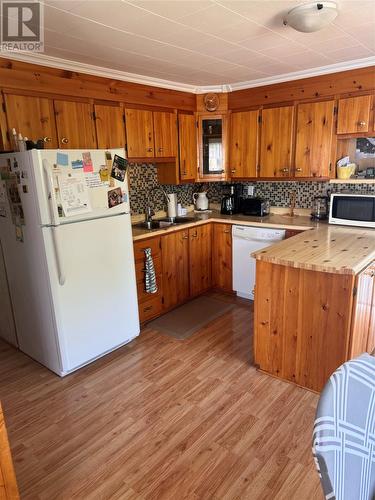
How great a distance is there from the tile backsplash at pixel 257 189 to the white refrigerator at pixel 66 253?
960mm

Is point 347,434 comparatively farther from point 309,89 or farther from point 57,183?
point 309,89

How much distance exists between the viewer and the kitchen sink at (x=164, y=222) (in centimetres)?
360

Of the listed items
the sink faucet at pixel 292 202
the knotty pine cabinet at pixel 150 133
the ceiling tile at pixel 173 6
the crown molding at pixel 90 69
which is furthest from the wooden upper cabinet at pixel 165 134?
the ceiling tile at pixel 173 6

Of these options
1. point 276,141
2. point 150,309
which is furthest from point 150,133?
point 150,309

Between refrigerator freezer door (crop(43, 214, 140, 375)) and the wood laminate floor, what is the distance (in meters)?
0.20

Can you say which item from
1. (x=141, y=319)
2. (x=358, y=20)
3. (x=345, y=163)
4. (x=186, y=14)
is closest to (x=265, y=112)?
(x=345, y=163)

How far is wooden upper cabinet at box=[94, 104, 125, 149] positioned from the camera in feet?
9.65

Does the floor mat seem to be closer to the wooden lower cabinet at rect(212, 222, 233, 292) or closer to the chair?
the wooden lower cabinet at rect(212, 222, 233, 292)

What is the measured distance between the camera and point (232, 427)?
2031 millimetres

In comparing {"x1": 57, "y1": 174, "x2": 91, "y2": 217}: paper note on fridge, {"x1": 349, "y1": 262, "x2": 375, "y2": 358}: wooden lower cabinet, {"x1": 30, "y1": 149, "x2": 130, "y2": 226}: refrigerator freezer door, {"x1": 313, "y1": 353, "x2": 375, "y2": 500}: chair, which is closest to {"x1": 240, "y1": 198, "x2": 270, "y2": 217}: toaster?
{"x1": 349, "y1": 262, "x2": 375, "y2": 358}: wooden lower cabinet

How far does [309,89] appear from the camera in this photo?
10.7ft

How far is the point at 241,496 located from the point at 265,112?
328cm

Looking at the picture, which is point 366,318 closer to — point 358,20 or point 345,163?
point 345,163

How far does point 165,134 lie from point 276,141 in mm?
1142
